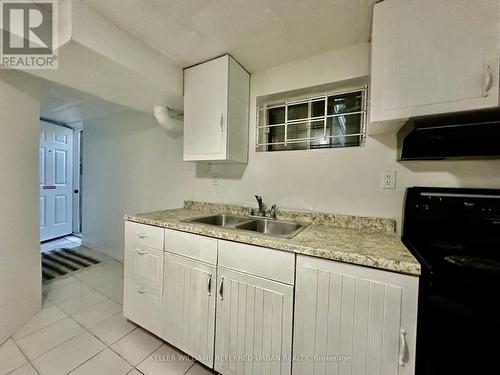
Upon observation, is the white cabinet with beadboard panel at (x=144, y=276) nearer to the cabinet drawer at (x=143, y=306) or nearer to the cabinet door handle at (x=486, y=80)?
the cabinet drawer at (x=143, y=306)

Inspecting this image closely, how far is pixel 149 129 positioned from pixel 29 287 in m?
1.88

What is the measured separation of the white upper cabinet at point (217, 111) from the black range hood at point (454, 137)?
1165 mm

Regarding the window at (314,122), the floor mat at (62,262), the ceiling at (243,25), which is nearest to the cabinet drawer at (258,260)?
the window at (314,122)

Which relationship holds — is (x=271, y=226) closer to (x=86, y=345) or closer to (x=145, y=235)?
(x=145, y=235)

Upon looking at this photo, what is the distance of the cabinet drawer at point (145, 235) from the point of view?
1510 millimetres

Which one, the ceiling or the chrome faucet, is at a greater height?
the ceiling

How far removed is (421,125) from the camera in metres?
1.24

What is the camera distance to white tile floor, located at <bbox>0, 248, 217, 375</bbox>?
1332mm

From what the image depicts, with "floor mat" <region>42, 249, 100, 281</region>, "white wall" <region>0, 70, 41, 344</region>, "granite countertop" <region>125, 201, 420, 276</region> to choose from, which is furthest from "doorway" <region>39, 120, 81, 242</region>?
"granite countertop" <region>125, 201, 420, 276</region>

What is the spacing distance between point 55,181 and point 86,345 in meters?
3.28

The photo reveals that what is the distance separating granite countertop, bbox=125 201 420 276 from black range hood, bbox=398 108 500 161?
475 mm

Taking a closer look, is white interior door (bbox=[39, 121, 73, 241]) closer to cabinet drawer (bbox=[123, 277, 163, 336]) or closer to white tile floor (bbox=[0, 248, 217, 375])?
white tile floor (bbox=[0, 248, 217, 375])

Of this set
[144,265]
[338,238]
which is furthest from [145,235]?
[338,238]

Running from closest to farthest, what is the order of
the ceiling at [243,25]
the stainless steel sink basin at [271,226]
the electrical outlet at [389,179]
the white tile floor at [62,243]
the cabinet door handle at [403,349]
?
the cabinet door handle at [403,349] → the ceiling at [243,25] → the electrical outlet at [389,179] → the stainless steel sink basin at [271,226] → the white tile floor at [62,243]
